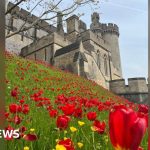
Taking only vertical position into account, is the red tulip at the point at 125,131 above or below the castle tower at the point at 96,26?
below

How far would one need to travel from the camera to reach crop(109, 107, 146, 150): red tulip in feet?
2.48

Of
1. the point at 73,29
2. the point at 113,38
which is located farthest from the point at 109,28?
the point at 73,29

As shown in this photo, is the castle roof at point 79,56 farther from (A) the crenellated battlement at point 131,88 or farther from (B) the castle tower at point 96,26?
(B) the castle tower at point 96,26

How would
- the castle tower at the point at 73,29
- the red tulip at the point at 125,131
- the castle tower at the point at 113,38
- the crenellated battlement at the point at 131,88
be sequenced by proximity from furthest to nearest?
the castle tower at the point at 113,38
the castle tower at the point at 73,29
the crenellated battlement at the point at 131,88
the red tulip at the point at 125,131

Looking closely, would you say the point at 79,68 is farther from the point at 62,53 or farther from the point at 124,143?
the point at 124,143

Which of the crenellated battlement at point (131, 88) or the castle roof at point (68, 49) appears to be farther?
the crenellated battlement at point (131, 88)

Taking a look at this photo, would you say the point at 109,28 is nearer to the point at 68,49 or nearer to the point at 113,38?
the point at 113,38

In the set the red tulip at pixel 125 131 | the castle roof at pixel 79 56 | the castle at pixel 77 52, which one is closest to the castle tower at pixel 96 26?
the castle at pixel 77 52

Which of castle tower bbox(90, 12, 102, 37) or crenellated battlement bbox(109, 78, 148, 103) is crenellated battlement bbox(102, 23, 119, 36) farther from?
crenellated battlement bbox(109, 78, 148, 103)

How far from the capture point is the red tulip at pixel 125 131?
0.76m

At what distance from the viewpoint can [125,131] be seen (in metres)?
0.76

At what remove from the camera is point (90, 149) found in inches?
90.0

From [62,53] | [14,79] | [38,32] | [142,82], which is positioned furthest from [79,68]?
[38,32]

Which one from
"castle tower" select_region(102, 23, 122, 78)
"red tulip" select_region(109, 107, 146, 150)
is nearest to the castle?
"castle tower" select_region(102, 23, 122, 78)
